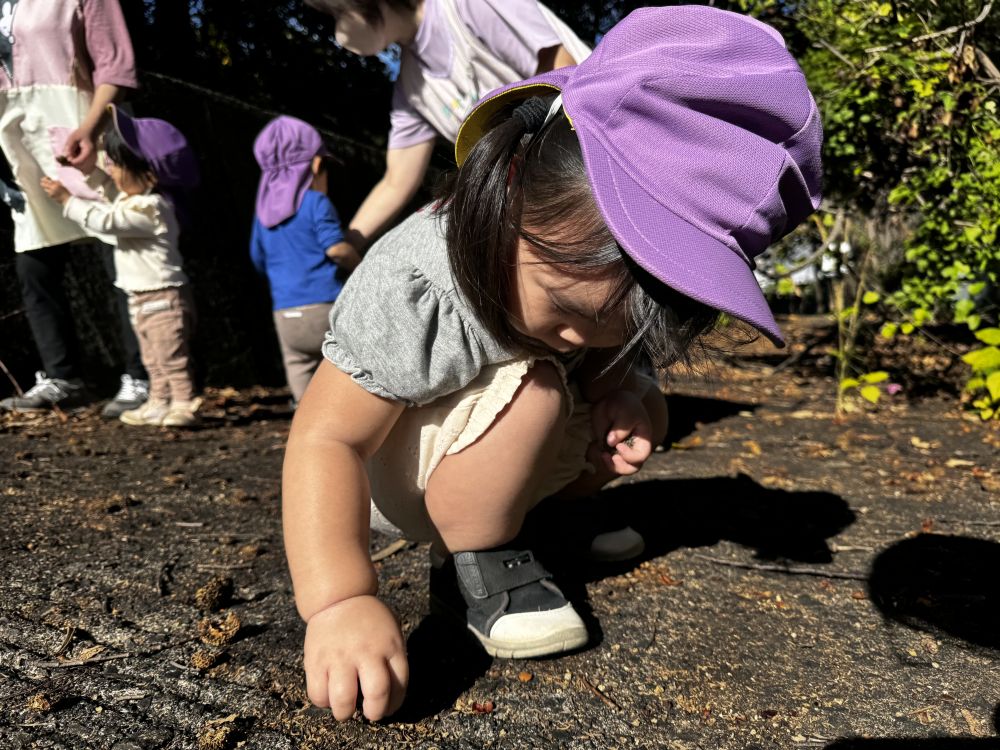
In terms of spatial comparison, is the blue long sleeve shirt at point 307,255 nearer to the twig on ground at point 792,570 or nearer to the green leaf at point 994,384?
the twig on ground at point 792,570

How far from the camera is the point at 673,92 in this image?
99cm

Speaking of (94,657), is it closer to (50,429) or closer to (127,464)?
(127,464)

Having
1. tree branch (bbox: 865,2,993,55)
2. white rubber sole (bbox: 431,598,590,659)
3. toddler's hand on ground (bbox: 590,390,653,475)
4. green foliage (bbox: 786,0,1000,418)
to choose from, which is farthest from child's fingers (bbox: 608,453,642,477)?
tree branch (bbox: 865,2,993,55)

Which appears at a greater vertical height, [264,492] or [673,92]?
[673,92]

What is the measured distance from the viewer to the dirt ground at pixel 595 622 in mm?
1130

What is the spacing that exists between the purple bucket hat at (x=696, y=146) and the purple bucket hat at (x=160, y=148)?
2.70 meters

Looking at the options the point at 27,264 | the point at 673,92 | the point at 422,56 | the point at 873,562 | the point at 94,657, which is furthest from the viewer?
the point at 27,264

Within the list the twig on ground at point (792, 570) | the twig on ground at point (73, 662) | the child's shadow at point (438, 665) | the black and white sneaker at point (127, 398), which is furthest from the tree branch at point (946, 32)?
the black and white sneaker at point (127, 398)

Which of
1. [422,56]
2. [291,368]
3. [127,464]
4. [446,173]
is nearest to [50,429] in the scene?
[127,464]

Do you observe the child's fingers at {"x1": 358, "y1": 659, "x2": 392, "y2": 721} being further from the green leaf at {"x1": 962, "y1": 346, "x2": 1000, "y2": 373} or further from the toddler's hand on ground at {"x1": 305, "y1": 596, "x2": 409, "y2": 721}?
the green leaf at {"x1": 962, "y1": 346, "x2": 1000, "y2": 373}

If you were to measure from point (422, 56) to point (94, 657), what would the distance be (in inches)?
65.7

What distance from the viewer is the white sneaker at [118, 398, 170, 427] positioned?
319 centimetres

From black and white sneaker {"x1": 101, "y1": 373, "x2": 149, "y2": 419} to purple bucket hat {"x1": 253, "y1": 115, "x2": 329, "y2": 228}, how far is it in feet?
3.01

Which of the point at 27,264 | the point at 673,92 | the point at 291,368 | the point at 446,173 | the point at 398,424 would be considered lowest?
the point at 291,368
